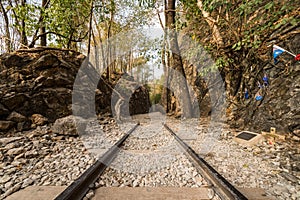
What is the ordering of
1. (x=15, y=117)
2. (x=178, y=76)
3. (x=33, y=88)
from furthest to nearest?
(x=178, y=76) < (x=33, y=88) < (x=15, y=117)

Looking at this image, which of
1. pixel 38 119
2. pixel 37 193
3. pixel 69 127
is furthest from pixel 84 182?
pixel 38 119

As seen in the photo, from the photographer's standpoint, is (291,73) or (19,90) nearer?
(291,73)

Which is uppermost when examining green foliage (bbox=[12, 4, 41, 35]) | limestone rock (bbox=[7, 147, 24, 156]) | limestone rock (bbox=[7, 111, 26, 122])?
green foliage (bbox=[12, 4, 41, 35])

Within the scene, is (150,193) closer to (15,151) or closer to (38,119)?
(15,151)

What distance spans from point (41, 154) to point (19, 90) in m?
2.86

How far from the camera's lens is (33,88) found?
14.2 feet

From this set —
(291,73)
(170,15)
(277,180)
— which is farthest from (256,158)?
(170,15)

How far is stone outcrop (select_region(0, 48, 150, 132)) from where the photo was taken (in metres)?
3.66

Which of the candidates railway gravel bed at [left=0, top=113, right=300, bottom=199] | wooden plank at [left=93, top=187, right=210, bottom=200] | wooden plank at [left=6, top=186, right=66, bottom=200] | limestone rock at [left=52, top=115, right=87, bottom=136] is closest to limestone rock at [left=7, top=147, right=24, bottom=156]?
railway gravel bed at [left=0, top=113, right=300, bottom=199]

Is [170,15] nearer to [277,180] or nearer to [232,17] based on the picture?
[232,17]

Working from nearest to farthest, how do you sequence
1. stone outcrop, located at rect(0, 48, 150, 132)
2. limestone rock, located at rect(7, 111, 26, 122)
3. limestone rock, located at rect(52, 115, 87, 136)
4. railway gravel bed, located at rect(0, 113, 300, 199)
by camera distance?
railway gravel bed, located at rect(0, 113, 300, 199), limestone rock, located at rect(52, 115, 87, 136), limestone rock, located at rect(7, 111, 26, 122), stone outcrop, located at rect(0, 48, 150, 132)

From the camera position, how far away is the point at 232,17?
176 inches

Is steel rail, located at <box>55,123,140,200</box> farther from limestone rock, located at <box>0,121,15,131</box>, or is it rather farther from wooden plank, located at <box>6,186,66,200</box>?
limestone rock, located at <box>0,121,15,131</box>

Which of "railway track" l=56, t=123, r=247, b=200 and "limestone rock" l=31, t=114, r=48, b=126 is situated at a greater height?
"limestone rock" l=31, t=114, r=48, b=126
